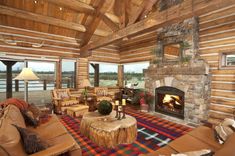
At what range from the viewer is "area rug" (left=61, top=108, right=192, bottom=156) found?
266 centimetres

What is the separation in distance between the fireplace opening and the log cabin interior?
1.4 inches

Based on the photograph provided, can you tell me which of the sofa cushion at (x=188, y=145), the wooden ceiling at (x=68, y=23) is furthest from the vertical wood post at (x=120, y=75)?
the sofa cushion at (x=188, y=145)

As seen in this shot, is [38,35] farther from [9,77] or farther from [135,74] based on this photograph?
[135,74]

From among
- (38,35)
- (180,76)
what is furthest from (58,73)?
(180,76)

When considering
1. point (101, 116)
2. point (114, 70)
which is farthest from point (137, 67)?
point (101, 116)

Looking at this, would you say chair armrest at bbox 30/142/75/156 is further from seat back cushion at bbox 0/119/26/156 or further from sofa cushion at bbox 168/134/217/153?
sofa cushion at bbox 168/134/217/153

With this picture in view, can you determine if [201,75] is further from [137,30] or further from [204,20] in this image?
[137,30]

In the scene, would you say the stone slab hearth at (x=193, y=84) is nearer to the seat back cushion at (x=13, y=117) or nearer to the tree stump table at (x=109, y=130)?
the tree stump table at (x=109, y=130)

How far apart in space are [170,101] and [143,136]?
2.18 metres

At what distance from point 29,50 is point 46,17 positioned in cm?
144

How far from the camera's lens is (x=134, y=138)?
3.06m

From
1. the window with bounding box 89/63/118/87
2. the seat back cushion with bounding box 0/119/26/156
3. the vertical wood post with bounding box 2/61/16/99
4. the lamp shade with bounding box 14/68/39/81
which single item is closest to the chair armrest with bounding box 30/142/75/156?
the seat back cushion with bounding box 0/119/26/156

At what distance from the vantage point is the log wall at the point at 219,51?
3.81m

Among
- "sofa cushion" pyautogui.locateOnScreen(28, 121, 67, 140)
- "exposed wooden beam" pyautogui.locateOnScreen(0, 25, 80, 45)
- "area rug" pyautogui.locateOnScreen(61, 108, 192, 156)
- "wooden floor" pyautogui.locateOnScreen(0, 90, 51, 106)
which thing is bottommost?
"area rug" pyautogui.locateOnScreen(61, 108, 192, 156)
